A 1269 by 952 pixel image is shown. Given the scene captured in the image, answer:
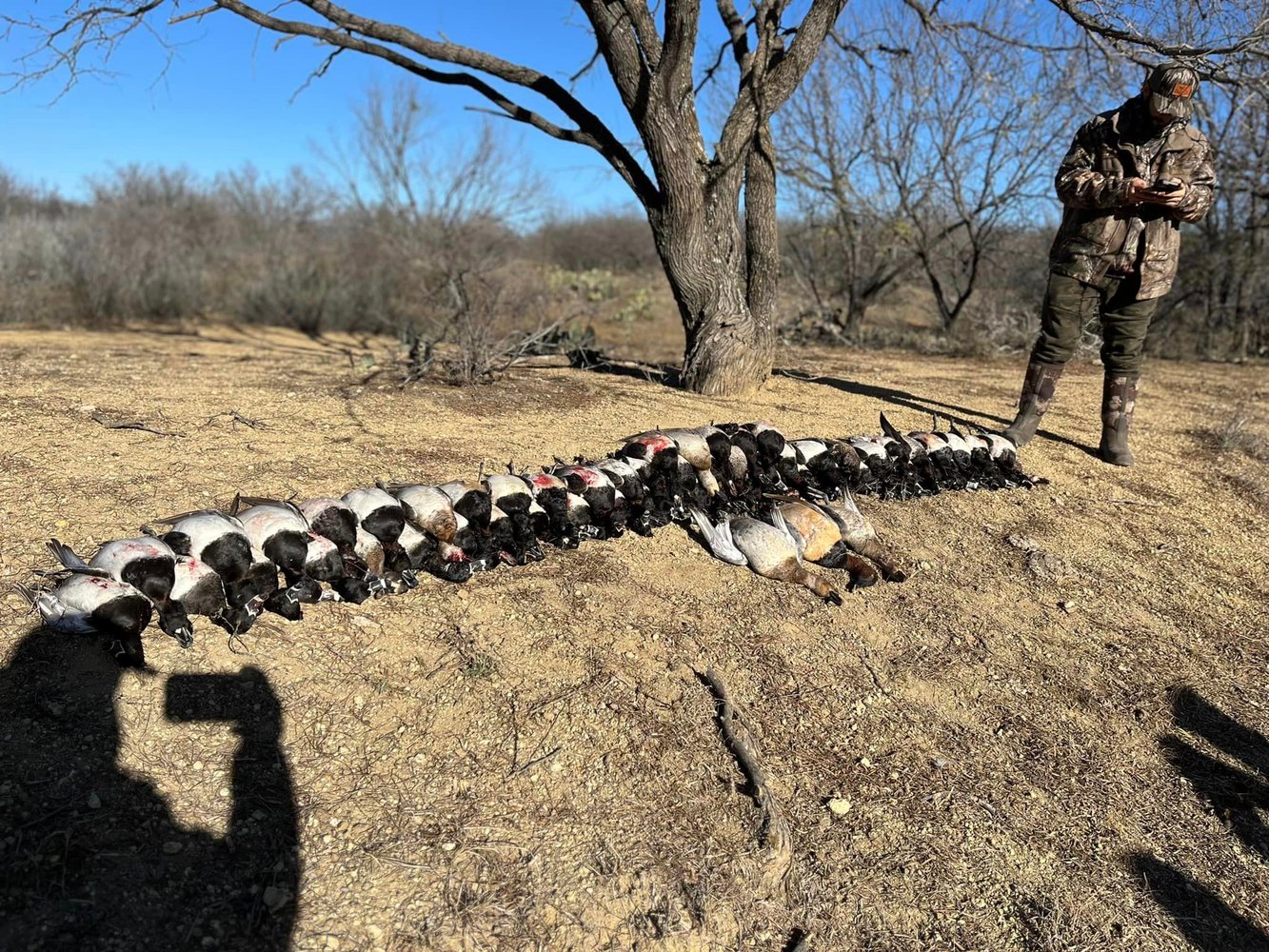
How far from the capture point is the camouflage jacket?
16.7ft

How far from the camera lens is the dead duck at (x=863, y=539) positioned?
4.21m

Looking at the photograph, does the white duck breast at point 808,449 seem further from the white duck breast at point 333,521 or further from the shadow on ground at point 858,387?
the white duck breast at point 333,521

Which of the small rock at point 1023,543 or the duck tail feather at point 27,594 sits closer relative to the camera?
the duck tail feather at point 27,594

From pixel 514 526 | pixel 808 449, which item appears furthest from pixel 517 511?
pixel 808 449

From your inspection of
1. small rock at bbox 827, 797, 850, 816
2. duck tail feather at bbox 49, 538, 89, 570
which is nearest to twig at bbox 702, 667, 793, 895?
small rock at bbox 827, 797, 850, 816

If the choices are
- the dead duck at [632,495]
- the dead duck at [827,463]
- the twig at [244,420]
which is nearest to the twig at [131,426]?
the twig at [244,420]

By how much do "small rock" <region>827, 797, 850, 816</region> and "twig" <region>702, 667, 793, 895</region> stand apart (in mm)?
186

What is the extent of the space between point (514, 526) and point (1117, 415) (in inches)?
177

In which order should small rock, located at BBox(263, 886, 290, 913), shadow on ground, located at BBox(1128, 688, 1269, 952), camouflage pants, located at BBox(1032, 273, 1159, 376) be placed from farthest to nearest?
1. camouflage pants, located at BBox(1032, 273, 1159, 376)
2. shadow on ground, located at BBox(1128, 688, 1269, 952)
3. small rock, located at BBox(263, 886, 290, 913)

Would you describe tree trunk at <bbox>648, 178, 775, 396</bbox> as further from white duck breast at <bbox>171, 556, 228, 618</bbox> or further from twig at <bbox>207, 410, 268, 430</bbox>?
white duck breast at <bbox>171, 556, 228, 618</bbox>

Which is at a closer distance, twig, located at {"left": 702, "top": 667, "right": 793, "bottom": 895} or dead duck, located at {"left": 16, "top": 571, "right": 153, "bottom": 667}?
twig, located at {"left": 702, "top": 667, "right": 793, "bottom": 895}

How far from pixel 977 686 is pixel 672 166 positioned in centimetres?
465

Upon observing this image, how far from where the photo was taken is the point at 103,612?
2.69 metres

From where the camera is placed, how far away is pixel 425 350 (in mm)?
7078
